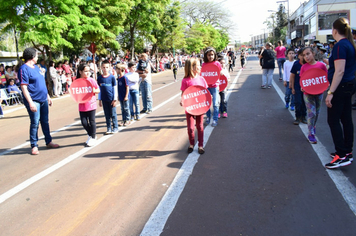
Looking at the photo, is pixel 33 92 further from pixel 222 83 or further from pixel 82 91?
pixel 222 83

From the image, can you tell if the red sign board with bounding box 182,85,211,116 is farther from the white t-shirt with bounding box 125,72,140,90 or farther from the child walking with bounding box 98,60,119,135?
the white t-shirt with bounding box 125,72,140,90

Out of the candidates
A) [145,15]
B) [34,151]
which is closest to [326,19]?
[145,15]

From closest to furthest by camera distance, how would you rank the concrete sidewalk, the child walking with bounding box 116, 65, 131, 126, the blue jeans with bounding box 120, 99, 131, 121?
1. the concrete sidewalk
2. the child walking with bounding box 116, 65, 131, 126
3. the blue jeans with bounding box 120, 99, 131, 121

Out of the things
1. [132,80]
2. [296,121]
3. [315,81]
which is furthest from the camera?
[132,80]

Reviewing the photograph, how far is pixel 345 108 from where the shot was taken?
4.64 m

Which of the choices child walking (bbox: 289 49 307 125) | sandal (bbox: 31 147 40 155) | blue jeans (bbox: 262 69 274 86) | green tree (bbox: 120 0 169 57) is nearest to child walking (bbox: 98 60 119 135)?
sandal (bbox: 31 147 40 155)

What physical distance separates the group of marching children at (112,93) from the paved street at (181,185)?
0.48 meters

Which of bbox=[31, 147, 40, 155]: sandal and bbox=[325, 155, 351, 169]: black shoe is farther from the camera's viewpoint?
bbox=[31, 147, 40, 155]: sandal

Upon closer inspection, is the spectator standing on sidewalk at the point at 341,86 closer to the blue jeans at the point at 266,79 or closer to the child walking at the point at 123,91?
the child walking at the point at 123,91

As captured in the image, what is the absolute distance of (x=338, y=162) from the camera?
4.62m

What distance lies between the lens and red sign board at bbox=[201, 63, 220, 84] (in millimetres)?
7453

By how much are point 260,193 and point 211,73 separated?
4053mm

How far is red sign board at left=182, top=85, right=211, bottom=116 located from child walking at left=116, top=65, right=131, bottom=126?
10.3 feet

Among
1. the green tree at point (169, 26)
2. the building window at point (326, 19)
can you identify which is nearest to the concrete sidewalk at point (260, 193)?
the green tree at point (169, 26)
